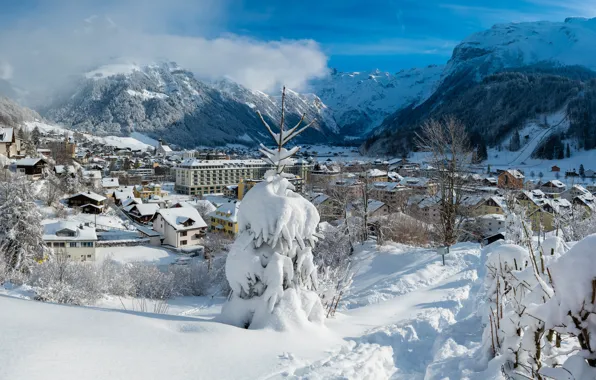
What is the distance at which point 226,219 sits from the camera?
4084 cm

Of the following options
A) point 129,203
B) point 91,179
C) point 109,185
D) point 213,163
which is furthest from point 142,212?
point 213,163

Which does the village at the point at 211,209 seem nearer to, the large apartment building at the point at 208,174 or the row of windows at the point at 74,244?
the row of windows at the point at 74,244

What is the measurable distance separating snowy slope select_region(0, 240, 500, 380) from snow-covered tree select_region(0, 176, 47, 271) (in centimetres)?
1790

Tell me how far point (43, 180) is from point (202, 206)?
16983 mm

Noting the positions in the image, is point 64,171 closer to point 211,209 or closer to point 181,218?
point 211,209

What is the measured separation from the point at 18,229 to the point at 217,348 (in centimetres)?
2038

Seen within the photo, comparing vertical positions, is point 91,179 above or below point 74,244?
above

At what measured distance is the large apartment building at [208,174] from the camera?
79125 millimetres

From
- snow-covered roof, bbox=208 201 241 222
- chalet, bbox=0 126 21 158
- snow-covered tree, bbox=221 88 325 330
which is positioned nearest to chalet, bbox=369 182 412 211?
snow-covered roof, bbox=208 201 241 222

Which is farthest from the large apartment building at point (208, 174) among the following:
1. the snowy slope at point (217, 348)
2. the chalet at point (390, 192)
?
the snowy slope at point (217, 348)

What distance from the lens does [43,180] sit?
45062 mm

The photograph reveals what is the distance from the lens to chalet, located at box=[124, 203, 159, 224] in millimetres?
45469

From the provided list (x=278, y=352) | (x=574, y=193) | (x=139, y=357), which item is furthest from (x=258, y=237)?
(x=574, y=193)

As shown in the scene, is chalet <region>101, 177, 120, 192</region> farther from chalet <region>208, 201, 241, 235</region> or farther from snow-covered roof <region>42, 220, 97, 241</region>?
snow-covered roof <region>42, 220, 97, 241</region>
